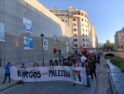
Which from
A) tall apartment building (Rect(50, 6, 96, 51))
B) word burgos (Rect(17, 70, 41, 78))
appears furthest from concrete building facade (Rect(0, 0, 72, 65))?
tall apartment building (Rect(50, 6, 96, 51))

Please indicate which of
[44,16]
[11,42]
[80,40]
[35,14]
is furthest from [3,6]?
[80,40]

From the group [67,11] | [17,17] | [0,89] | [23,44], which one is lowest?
[0,89]

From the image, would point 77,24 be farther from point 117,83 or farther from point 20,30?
point 117,83

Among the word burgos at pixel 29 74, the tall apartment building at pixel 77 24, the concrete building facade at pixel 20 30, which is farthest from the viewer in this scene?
the tall apartment building at pixel 77 24

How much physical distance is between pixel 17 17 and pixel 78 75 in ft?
116

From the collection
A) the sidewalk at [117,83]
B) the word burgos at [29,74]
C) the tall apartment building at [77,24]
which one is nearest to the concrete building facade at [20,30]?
the sidewalk at [117,83]

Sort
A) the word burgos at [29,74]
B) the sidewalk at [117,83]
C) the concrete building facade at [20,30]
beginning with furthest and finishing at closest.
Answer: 1. the concrete building facade at [20,30]
2. the word burgos at [29,74]
3. the sidewalk at [117,83]

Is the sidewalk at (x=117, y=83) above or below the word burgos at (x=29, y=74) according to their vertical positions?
below

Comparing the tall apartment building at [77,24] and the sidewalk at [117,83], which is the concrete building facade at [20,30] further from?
the tall apartment building at [77,24]

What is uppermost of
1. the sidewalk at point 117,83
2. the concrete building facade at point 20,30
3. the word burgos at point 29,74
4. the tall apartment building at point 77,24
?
the tall apartment building at point 77,24

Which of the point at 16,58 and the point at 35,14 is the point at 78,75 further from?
the point at 35,14

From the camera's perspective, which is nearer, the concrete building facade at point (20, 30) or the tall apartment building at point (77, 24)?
the concrete building facade at point (20, 30)

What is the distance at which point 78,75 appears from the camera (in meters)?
21.0

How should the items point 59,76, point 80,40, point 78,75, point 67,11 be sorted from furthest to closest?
point 67,11 → point 80,40 → point 59,76 → point 78,75
